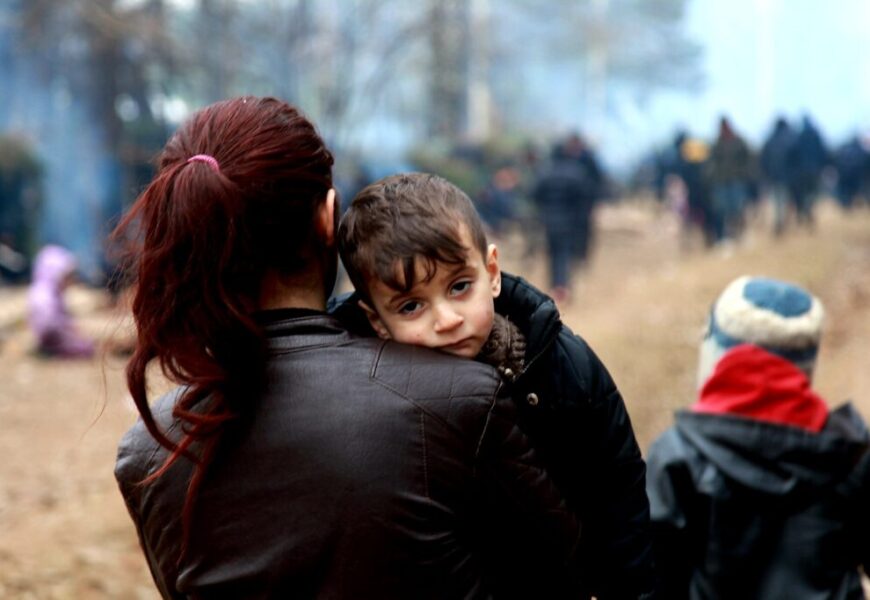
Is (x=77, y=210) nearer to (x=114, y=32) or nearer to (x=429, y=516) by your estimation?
(x=114, y=32)

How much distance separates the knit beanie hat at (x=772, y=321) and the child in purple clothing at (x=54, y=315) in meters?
9.62

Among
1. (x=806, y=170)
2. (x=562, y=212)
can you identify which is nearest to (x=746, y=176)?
(x=806, y=170)

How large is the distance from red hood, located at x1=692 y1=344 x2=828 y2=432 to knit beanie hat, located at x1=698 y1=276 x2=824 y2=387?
28 millimetres

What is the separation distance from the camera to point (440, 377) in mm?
1618

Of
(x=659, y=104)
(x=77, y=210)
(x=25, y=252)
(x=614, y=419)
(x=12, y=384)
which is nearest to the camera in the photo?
(x=614, y=419)

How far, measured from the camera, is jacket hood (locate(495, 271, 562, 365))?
71.3 inches

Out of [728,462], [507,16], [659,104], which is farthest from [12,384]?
[659,104]

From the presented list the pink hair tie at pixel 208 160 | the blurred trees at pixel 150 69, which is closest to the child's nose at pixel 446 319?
the pink hair tie at pixel 208 160

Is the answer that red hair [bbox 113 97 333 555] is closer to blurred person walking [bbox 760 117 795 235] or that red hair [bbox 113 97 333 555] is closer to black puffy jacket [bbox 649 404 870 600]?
black puffy jacket [bbox 649 404 870 600]

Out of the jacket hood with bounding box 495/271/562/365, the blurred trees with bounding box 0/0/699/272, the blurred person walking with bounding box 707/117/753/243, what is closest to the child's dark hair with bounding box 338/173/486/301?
the jacket hood with bounding box 495/271/562/365

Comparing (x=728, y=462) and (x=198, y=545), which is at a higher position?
(x=198, y=545)

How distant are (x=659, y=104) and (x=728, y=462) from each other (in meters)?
40.7

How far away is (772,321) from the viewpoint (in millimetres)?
2699

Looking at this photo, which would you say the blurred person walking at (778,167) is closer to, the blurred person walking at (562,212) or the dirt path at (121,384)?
the dirt path at (121,384)
